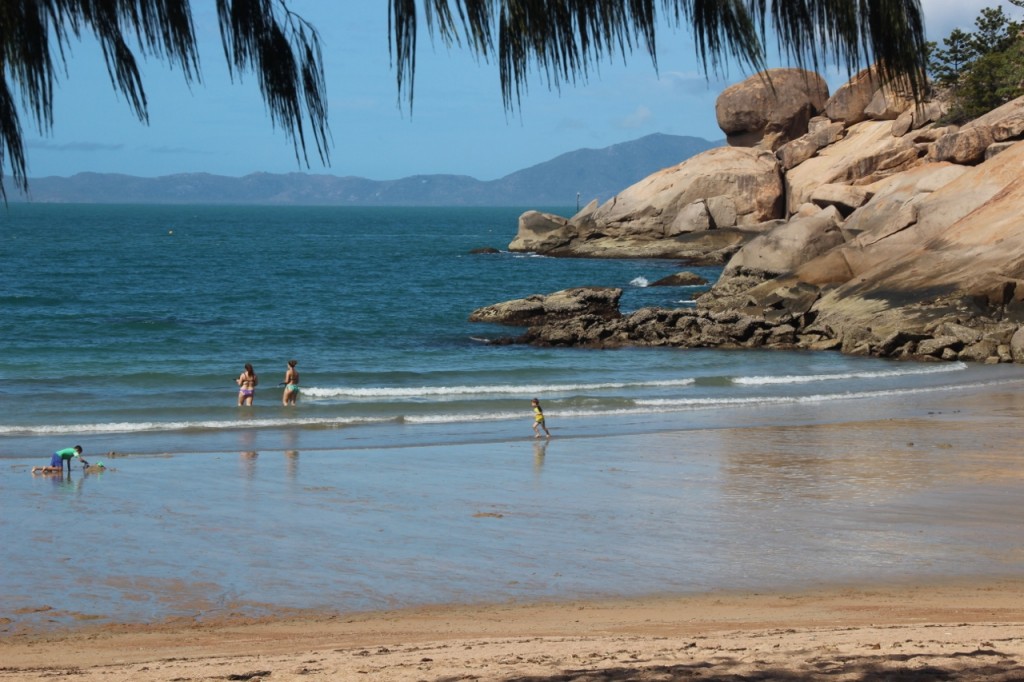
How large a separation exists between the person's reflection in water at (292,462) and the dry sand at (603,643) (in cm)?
695

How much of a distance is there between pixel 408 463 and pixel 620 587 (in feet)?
23.9

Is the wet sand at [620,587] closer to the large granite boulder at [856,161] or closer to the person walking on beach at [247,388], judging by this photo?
the person walking on beach at [247,388]

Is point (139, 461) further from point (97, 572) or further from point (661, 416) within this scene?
point (661, 416)

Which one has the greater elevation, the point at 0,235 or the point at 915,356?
the point at 0,235

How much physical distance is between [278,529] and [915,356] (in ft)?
66.1

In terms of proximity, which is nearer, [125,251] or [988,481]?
[988,481]

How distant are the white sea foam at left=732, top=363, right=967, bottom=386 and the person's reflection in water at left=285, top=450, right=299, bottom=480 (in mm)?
11879

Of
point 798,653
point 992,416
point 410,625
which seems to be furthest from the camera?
point 992,416

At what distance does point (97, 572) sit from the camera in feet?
33.6

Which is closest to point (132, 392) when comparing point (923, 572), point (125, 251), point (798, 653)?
point (923, 572)

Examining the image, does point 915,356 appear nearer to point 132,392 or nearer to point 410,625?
point 132,392

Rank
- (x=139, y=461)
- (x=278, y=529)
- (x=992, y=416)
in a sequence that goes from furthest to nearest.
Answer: (x=992, y=416) < (x=139, y=461) < (x=278, y=529)

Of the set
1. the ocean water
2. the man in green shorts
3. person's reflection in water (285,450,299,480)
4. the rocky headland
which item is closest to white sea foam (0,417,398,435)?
the ocean water

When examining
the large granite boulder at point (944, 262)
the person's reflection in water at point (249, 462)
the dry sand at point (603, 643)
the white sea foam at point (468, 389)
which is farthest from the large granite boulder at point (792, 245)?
the dry sand at point (603, 643)
